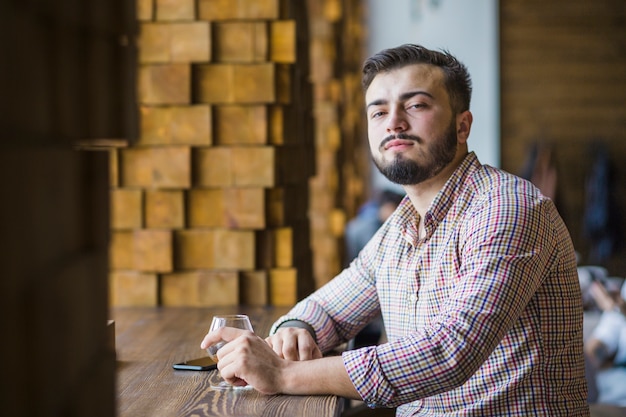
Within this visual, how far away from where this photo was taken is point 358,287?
2.03 m

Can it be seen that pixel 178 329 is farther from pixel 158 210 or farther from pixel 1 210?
pixel 1 210

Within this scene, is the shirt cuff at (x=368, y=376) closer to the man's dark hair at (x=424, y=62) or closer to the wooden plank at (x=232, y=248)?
the man's dark hair at (x=424, y=62)

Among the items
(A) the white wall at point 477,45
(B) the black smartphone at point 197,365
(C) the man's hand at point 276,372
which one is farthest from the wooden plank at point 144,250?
(A) the white wall at point 477,45

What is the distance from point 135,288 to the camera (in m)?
2.77

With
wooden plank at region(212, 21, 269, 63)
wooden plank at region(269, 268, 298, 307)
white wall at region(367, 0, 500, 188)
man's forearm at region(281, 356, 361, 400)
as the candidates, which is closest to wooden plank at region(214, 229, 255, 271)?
wooden plank at region(269, 268, 298, 307)

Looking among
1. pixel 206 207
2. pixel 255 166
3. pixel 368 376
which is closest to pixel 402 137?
pixel 368 376

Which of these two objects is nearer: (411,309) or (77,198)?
(77,198)

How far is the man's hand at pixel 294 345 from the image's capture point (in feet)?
5.82

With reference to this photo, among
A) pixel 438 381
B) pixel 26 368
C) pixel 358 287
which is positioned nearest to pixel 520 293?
pixel 438 381

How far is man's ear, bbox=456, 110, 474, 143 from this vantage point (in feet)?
6.35

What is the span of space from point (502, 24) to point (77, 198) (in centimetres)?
750

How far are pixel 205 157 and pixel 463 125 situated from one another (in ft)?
3.37

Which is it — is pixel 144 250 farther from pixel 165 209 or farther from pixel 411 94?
pixel 411 94

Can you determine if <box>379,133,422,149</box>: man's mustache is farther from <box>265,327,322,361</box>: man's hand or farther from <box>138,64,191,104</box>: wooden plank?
<box>138,64,191,104</box>: wooden plank
